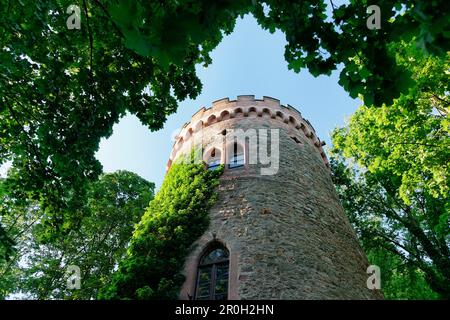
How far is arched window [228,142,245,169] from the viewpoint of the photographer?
10820mm

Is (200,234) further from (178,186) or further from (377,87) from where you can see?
(377,87)

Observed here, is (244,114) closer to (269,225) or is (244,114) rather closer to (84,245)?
(269,225)

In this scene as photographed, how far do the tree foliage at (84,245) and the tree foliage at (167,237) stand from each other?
642 centimetres

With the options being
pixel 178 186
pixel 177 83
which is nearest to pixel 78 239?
pixel 178 186

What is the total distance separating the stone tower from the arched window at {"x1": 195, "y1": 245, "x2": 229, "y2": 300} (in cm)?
2

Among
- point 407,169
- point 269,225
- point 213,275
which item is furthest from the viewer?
point 407,169

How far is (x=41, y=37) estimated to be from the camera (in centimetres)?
662

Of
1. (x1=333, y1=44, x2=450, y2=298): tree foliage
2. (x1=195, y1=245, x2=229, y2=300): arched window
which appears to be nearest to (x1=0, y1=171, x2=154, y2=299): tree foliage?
(x1=195, y1=245, x2=229, y2=300): arched window

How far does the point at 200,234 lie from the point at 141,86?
3696 millimetres

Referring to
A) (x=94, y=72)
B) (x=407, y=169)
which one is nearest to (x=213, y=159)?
(x=94, y=72)

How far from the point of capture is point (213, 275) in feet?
25.8

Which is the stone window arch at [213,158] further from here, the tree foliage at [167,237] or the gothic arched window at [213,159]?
the tree foliage at [167,237]

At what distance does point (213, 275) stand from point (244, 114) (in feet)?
21.3

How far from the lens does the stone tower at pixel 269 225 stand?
7.47 m
